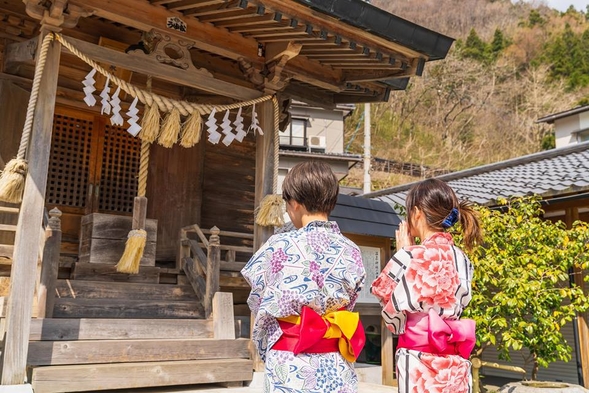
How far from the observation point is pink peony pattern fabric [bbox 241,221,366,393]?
7.55 feet

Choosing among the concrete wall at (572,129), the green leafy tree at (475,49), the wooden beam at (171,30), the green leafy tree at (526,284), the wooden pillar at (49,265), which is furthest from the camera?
the green leafy tree at (475,49)

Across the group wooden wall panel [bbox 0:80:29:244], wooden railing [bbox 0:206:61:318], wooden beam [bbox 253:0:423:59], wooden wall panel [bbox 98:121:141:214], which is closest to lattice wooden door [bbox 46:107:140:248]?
wooden wall panel [bbox 98:121:141:214]

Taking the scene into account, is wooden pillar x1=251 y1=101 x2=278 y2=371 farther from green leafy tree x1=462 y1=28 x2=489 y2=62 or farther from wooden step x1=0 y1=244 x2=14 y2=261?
A: green leafy tree x1=462 y1=28 x2=489 y2=62

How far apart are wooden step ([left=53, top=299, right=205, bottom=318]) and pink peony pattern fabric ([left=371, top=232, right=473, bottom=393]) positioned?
4037mm

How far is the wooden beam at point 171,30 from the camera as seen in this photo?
529cm

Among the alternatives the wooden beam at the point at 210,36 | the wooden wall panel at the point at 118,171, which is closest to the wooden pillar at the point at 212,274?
the wooden beam at the point at 210,36

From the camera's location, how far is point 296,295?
2.29 meters

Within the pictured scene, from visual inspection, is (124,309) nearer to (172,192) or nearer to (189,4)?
(172,192)

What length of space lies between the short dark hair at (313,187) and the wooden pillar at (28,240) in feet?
10.1

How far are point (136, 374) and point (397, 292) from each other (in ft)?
10.7

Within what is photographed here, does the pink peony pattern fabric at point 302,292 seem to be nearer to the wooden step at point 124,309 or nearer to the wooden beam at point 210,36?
the wooden beam at point 210,36

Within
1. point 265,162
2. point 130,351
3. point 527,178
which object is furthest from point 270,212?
point 527,178

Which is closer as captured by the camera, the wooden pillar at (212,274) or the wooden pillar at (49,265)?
the wooden pillar at (49,265)

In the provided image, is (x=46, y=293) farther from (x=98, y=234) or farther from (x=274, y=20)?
(x=274, y=20)
